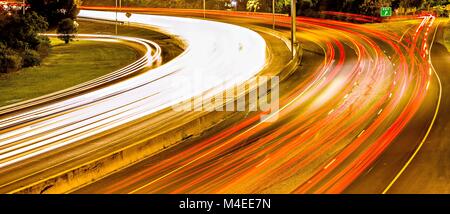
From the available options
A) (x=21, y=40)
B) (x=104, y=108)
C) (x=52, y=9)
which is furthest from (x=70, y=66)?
(x=52, y=9)

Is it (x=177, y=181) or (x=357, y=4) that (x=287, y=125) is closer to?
(x=177, y=181)

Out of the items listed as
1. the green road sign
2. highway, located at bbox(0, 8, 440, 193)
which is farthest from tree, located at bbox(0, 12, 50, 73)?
the green road sign

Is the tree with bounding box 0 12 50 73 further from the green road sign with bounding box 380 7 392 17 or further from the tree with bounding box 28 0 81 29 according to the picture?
the green road sign with bounding box 380 7 392 17

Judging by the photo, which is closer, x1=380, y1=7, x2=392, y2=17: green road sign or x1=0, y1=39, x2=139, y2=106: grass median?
x1=0, y1=39, x2=139, y2=106: grass median

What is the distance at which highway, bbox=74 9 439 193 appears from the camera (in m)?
20.3

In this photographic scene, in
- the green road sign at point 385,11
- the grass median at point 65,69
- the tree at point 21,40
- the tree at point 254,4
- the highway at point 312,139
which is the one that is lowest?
the highway at point 312,139

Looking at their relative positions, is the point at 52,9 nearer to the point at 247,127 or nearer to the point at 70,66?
the point at 70,66

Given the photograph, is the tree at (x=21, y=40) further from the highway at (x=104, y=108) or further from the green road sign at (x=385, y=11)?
the green road sign at (x=385, y=11)

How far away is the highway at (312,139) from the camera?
2026 centimetres

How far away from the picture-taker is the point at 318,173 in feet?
68.5

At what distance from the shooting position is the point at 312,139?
25219 mm

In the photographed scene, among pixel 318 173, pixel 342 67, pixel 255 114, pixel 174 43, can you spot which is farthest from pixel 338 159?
pixel 174 43

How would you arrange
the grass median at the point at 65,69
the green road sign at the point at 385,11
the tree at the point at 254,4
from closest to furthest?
the grass median at the point at 65,69 < the green road sign at the point at 385,11 < the tree at the point at 254,4

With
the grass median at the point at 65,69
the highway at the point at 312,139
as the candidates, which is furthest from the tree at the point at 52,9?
the highway at the point at 312,139
